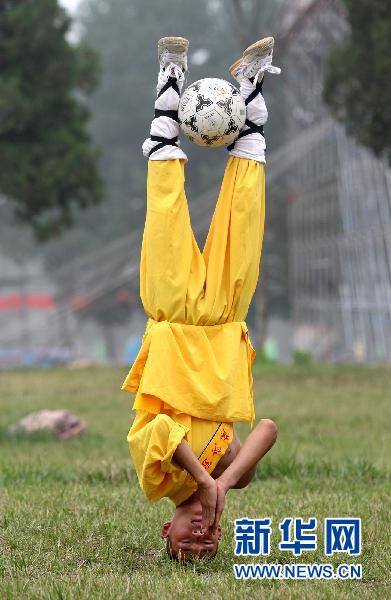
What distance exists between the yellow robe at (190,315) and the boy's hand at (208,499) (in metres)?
0.11

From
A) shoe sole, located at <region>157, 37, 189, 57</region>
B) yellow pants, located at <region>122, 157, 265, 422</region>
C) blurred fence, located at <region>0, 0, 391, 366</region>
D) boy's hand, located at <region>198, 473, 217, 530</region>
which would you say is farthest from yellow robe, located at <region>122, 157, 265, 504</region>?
blurred fence, located at <region>0, 0, 391, 366</region>

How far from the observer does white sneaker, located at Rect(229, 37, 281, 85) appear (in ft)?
16.2

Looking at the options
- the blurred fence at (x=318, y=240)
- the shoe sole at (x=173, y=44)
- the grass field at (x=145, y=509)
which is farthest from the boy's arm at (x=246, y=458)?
the blurred fence at (x=318, y=240)

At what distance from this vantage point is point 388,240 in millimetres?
25766

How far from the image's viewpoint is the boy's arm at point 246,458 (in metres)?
4.62

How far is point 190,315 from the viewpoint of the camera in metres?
4.74

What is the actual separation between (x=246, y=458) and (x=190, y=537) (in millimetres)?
411

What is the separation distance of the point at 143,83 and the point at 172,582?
45.9 metres

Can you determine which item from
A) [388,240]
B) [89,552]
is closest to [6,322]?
[388,240]

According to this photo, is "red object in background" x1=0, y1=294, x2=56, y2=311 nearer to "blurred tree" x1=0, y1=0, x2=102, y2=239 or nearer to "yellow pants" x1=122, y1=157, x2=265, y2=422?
"blurred tree" x1=0, y1=0, x2=102, y2=239

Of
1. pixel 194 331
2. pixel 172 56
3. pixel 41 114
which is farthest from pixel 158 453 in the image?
pixel 41 114

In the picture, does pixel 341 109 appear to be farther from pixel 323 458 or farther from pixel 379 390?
pixel 323 458

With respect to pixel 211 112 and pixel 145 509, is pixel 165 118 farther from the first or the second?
pixel 145 509

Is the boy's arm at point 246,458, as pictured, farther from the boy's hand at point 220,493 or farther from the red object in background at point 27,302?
the red object in background at point 27,302
